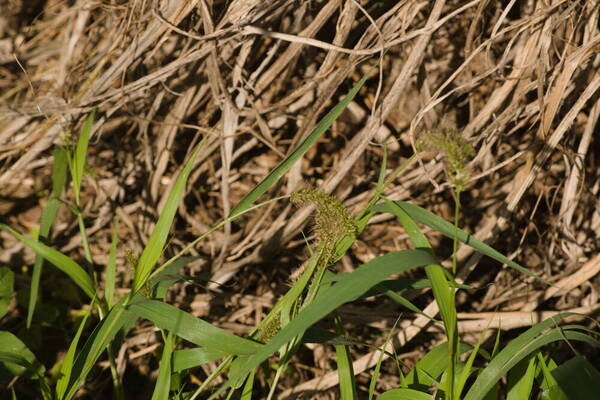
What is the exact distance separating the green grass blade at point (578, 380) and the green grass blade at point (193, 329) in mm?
452

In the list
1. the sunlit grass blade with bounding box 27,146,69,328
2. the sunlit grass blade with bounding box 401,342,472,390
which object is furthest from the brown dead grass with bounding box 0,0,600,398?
the sunlit grass blade with bounding box 401,342,472,390

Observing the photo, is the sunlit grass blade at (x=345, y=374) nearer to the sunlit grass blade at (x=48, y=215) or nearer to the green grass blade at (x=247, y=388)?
the green grass blade at (x=247, y=388)

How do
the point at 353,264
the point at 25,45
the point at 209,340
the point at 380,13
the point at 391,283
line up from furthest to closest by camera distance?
the point at 25,45
the point at 353,264
the point at 380,13
the point at 391,283
the point at 209,340

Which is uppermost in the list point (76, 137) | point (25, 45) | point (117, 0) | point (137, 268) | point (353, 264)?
point (117, 0)

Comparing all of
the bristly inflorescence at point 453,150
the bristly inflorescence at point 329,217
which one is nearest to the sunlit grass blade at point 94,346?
the bristly inflorescence at point 329,217

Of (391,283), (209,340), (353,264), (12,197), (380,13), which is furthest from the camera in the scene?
(12,197)

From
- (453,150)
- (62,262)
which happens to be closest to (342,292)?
(453,150)

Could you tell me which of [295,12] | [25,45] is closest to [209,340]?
[295,12]

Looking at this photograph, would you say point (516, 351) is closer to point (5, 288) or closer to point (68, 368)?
point (68, 368)

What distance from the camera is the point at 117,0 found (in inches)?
64.4

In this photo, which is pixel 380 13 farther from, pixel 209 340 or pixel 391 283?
pixel 209 340

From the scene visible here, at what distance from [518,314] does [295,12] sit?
890 mm

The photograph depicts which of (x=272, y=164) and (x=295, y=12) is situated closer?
(x=295, y=12)

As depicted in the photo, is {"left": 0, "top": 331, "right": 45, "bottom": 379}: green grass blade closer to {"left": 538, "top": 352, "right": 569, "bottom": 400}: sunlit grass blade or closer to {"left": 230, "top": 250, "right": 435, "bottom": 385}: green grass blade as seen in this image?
{"left": 230, "top": 250, "right": 435, "bottom": 385}: green grass blade
